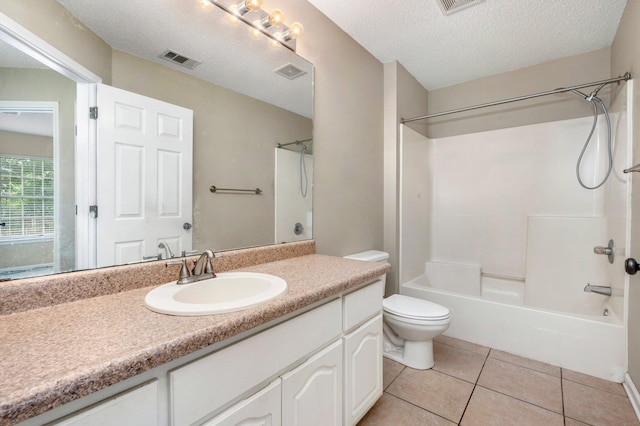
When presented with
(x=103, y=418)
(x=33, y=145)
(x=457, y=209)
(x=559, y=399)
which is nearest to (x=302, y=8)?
(x=33, y=145)

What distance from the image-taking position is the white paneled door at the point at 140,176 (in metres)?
0.99

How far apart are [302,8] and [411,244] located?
6.87 feet

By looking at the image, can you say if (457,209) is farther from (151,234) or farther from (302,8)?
(151,234)

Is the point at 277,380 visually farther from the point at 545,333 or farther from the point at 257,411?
the point at 545,333

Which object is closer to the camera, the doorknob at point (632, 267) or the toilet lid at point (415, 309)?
the doorknob at point (632, 267)

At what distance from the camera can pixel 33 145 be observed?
2.76 ft

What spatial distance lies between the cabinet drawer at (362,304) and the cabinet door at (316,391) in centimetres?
11

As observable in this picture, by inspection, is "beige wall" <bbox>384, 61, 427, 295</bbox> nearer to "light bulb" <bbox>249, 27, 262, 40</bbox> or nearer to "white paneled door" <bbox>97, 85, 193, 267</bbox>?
"light bulb" <bbox>249, 27, 262, 40</bbox>

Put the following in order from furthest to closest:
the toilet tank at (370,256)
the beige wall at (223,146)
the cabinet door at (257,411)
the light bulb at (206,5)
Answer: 1. the toilet tank at (370,256)
2. the light bulb at (206,5)
3. the beige wall at (223,146)
4. the cabinet door at (257,411)

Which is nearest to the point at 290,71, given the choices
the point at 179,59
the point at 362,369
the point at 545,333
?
the point at 179,59

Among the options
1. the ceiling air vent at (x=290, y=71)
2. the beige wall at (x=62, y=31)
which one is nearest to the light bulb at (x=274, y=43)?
the ceiling air vent at (x=290, y=71)

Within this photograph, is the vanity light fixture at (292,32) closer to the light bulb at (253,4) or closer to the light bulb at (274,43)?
the light bulb at (274,43)

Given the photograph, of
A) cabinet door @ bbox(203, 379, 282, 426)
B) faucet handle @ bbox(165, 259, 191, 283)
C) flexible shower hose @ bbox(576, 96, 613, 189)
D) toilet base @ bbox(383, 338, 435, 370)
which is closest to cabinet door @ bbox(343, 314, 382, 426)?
cabinet door @ bbox(203, 379, 282, 426)

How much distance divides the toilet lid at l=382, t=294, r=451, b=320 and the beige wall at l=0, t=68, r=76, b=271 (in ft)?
5.59
